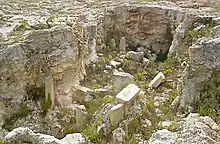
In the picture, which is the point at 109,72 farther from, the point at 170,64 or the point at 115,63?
the point at 170,64

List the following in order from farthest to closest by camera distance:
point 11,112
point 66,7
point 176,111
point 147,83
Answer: point 66,7
point 147,83
point 11,112
point 176,111

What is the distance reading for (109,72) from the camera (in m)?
13.5

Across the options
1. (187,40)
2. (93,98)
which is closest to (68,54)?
(93,98)

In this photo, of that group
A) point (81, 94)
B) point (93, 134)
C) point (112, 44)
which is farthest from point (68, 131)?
point (112, 44)

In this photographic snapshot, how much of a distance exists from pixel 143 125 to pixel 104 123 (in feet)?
2.57

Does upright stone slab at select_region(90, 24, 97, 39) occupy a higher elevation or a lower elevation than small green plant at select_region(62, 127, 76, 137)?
higher

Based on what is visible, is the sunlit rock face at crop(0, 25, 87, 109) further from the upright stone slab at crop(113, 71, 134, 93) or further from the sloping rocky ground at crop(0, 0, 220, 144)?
the upright stone slab at crop(113, 71, 134, 93)

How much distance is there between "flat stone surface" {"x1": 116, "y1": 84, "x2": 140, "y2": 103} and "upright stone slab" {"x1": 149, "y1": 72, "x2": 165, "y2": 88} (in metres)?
2.10

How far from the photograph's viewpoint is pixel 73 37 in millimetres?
11719

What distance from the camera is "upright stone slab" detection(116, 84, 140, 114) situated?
9.16 metres

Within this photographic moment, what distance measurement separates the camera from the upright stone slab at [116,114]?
8766 mm

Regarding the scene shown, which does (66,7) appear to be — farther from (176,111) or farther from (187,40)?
(176,111)

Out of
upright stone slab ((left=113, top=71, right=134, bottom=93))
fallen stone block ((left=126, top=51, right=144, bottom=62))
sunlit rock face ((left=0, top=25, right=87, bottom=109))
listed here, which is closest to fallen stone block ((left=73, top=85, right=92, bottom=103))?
sunlit rock face ((left=0, top=25, right=87, bottom=109))

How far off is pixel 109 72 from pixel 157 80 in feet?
5.89
